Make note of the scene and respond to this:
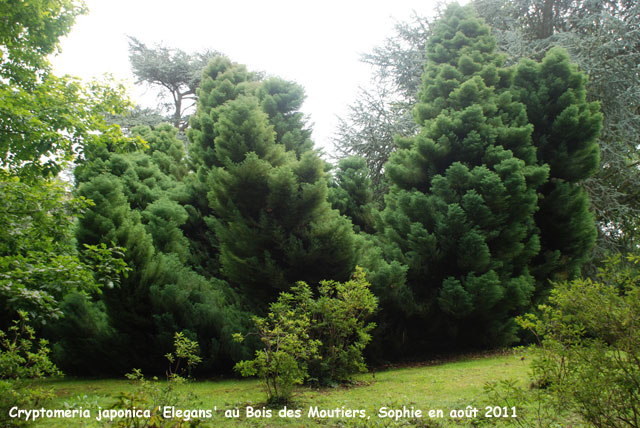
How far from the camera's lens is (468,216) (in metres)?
8.88

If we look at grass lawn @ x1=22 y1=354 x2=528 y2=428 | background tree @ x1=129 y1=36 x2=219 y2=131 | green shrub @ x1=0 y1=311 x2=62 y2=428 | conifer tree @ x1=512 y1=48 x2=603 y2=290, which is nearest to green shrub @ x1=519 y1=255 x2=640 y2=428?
grass lawn @ x1=22 y1=354 x2=528 y2=428

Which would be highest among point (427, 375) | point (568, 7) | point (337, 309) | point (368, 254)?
point (568, 7)

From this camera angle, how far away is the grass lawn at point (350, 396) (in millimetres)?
4398

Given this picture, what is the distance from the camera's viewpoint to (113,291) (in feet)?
24.1

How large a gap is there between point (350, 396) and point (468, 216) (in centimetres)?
483

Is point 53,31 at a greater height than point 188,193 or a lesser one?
greater

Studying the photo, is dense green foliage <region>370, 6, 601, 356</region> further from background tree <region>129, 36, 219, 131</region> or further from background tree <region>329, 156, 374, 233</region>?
background tree <region>129, 36, 219, 131</region>

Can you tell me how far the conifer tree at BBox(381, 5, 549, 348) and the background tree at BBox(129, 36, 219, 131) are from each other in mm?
13989

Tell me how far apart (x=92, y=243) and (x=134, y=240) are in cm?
67

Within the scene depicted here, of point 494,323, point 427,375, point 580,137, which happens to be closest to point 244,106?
point 427,375

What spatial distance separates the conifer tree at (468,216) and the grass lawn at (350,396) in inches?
38.5

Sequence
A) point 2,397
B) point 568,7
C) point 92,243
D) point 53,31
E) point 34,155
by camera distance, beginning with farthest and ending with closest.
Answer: point 568,7
point 92,243
point 53,31
point 34,155
point 2,397

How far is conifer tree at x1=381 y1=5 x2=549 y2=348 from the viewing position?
28.2 feet

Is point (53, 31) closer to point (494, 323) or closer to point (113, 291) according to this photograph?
point (113, 291)
